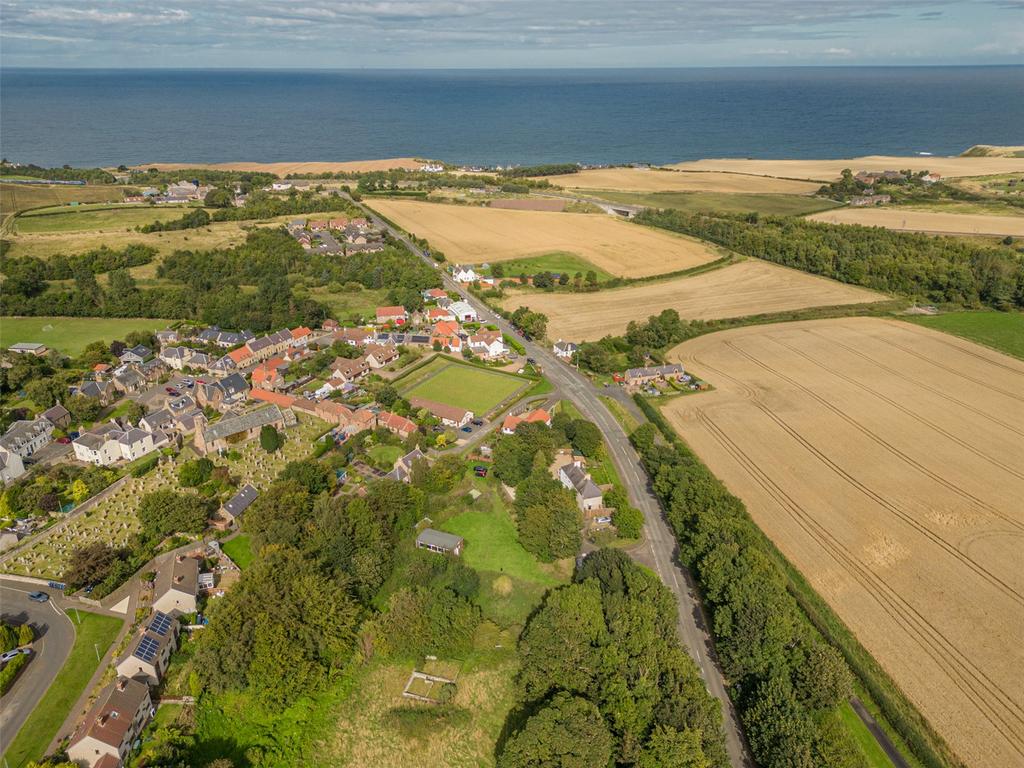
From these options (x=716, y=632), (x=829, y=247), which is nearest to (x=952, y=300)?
(x=829, y=247)

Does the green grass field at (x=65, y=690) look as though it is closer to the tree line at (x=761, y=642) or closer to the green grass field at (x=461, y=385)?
the green grass field at (x=461, y=385)

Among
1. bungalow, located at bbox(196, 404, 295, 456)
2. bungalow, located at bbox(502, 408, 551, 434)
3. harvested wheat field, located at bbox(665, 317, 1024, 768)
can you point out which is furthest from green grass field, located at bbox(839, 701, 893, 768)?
bungalow, located at bbox(196, 404, 295, 456)

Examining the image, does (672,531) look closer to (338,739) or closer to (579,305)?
(338,739)

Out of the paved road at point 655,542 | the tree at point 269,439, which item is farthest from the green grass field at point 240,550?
the paved road at point 655,542

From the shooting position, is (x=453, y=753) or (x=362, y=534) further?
(x=362, y=534)

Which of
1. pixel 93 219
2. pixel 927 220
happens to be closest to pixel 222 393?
pixel 93 219
